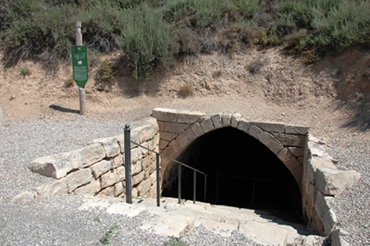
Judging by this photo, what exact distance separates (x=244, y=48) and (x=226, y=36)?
0.79 metres

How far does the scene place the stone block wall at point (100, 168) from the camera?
4211mm

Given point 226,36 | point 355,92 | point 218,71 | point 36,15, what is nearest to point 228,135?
point 218,71

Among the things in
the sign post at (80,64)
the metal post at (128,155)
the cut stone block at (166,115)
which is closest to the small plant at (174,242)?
the metal post at (128,155)

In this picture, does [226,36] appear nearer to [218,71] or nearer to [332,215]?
[218,71]

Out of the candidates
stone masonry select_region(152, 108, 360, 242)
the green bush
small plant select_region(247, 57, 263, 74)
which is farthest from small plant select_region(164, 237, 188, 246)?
small plant select_region(247, 57, 263, 74)

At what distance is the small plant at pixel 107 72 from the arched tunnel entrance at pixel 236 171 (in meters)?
3.33

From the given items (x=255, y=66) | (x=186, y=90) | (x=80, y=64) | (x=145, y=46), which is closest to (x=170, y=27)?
(x=145, y=46)

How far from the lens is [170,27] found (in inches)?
375

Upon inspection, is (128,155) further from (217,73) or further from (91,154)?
(217,73)

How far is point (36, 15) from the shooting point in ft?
31.3

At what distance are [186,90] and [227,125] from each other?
227 centimetres

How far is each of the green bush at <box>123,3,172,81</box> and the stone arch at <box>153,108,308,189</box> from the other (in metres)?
2.11

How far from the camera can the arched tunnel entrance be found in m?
8.79

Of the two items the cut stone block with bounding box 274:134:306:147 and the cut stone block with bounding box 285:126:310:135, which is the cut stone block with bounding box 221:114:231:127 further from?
the cut stone block with bounding box 285:126:310:135
